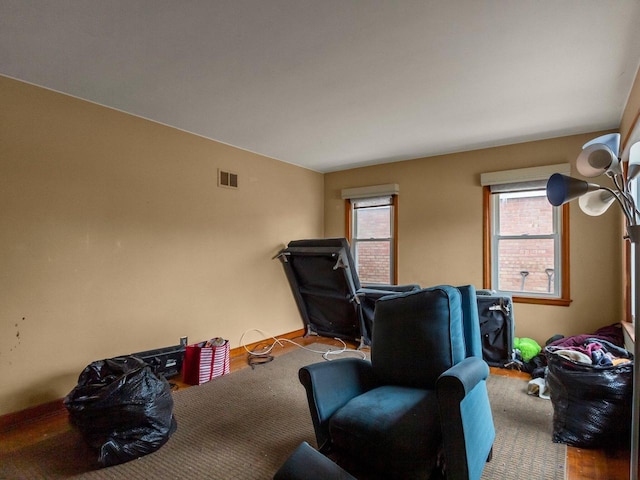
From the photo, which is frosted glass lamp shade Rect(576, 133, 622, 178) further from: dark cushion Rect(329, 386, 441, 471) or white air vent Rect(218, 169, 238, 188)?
white air vent Rect(218, 169, 238, 188)

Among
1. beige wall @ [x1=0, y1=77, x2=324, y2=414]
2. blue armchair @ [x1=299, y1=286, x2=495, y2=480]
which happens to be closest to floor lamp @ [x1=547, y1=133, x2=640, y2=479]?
blue armchair @ [x1=299, y1=286, x2=495, y2=480]

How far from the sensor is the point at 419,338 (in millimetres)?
1885

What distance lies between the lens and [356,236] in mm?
4980

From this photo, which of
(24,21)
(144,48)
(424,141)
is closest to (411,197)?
(424,141)

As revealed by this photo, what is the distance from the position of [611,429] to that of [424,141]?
9.44 feet

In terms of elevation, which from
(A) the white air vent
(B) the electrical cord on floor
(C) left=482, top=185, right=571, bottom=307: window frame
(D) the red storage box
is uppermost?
(A) the white air vent

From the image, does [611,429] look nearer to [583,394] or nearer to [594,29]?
[583,394]

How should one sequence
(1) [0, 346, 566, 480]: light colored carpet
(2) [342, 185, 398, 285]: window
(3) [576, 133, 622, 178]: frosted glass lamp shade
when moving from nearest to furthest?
(3) [576, 133, 622, 178]: frosted glass lamp shade → (1) [0, 346, 566, 480]: light colored carpet → (2) [342, 185, 398, 285]: window

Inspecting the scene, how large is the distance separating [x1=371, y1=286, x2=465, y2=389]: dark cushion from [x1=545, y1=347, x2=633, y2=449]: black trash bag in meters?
0.79

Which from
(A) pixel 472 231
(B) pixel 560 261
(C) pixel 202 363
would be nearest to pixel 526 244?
(B) pixel 560 261

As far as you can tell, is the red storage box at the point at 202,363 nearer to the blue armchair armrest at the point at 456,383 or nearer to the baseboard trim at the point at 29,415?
the baseboard trim at the point at 29,415

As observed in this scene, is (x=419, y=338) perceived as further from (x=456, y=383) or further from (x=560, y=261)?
(x=560, y=261)

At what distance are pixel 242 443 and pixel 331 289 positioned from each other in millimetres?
2193

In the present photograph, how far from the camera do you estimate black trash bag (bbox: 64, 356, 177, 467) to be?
1895 mm
